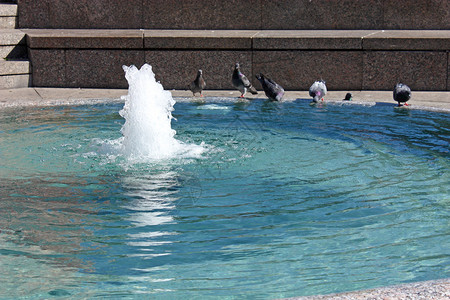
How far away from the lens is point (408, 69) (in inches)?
435

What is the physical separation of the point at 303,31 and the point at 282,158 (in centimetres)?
583

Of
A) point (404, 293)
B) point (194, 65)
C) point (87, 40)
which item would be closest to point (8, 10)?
point (87, 40)

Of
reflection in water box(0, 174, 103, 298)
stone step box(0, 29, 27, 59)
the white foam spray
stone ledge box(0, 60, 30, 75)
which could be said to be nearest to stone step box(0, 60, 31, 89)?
stone ledge box(0, 60, 30, 75)

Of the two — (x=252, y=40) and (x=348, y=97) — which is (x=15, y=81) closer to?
(x=252, y=40)

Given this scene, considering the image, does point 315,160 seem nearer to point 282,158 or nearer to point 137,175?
point 282,158

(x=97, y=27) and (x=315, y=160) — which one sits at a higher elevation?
(x=97, y=27)

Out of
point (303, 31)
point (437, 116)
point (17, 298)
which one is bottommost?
point (17, 298)

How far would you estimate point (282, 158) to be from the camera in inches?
272

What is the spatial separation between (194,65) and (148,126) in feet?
13.6

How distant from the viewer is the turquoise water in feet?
13.3

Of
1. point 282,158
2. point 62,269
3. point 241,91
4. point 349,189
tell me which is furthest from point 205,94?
point 62,269

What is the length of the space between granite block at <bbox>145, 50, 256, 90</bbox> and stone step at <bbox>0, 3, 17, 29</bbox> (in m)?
3.21

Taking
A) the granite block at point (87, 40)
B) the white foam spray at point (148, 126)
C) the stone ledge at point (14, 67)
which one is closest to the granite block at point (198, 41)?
the granite block at point (87, 40)

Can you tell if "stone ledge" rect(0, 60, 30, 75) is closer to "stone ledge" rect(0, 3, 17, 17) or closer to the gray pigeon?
"stone ledge" rect(0, 3, 17, 17)
